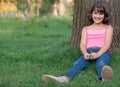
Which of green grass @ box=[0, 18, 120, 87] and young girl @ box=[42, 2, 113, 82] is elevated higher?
young girl @ box=[42, 2, 113, 82]

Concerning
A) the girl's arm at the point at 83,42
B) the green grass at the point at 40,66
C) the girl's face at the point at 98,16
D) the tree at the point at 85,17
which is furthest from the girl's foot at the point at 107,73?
the tree at the point at 85,17

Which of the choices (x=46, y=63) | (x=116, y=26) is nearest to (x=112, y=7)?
(x=116, y=26)

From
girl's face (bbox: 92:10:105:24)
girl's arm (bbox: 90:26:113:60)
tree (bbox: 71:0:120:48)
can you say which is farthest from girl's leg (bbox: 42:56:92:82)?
tree (bbox: 71:0:120:48)

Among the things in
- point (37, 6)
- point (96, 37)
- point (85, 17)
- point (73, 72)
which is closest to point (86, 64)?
point (73, 72)

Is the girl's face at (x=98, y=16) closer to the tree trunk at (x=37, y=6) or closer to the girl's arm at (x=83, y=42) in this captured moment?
the girl's arm at (x=83, y=42)

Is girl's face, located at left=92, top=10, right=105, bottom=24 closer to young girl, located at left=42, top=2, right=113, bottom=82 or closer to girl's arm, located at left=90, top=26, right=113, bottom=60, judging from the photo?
young girl, located at left=42, top=2, right=113, bottom=82

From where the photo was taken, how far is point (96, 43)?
611 centimetres

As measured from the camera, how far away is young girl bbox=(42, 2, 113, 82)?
573 cm

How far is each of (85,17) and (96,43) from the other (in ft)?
2.15

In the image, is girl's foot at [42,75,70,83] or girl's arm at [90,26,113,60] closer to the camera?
girl's foot at [42,75,70,83]

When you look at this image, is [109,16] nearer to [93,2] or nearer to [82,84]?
[93,2]

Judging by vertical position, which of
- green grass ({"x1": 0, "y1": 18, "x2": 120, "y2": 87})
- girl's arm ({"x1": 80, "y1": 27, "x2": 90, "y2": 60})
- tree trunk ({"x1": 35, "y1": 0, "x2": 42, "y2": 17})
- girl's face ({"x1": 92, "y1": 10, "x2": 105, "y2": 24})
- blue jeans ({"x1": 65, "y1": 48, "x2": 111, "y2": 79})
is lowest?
tree trunk ({"x1": 35, "y1": 0, "x2": 42, "y2": 17})

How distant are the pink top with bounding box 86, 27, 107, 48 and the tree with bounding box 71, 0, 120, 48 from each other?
1.36 feet

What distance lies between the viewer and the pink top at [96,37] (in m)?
6.11
